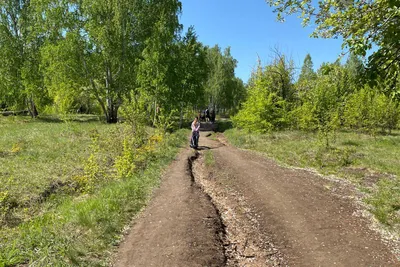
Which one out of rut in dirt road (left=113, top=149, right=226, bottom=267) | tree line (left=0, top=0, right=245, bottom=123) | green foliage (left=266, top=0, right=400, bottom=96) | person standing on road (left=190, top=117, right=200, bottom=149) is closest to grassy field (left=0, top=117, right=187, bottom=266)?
rut in dirt road (left=113, top=149, right=226, bottom=267)

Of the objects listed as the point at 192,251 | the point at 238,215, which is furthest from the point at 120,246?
the point at 238,215

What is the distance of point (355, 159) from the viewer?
14844 mm

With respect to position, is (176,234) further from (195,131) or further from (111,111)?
(111,111)

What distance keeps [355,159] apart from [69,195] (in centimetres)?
1329

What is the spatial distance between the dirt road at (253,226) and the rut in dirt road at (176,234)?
0.07 ft

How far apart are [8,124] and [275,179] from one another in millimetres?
27499

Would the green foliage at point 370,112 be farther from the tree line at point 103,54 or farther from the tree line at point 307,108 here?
the tree line at point 103,54

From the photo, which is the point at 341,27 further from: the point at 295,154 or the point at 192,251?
the point at 295,154

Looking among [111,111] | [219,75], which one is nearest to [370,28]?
[111,111]

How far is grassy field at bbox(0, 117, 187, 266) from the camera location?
6.23m

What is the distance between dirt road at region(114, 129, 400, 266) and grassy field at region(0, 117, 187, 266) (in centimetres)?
69

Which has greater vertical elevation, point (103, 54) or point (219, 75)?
point (219, 75)

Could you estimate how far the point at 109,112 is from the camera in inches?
1270

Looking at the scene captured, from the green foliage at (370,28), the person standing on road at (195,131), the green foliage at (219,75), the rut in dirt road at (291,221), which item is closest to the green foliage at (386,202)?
the rut in dirt road at (291,221)
